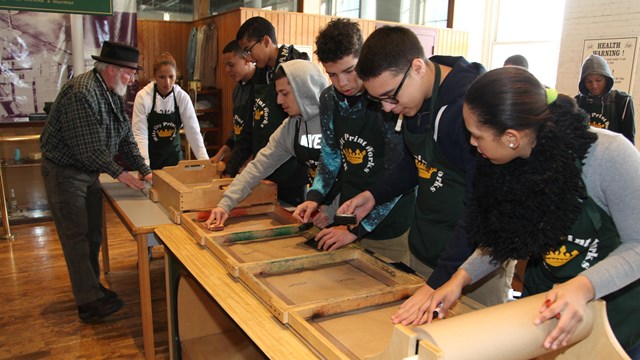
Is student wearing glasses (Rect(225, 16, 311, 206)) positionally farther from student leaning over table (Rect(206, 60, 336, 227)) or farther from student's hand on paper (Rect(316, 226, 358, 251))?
student's hand on paper (Rect(316, 226, 358, 251))

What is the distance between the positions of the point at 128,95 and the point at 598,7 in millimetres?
5549

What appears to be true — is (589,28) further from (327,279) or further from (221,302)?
(221,302)

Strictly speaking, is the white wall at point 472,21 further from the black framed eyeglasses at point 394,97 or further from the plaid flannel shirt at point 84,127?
the black framed eyeglasses at point 394,97

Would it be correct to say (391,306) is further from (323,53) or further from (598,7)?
(598,7)

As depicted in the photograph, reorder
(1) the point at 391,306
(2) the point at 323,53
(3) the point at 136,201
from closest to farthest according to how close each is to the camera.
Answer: (1) the point at 391,306 → (2) the point at 323,53 → (3) the point at 136,201

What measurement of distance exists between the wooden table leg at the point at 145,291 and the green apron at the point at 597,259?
1.74 metres

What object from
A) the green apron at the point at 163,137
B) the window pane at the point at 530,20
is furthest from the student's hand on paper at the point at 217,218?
the window pane at the point at 530,20

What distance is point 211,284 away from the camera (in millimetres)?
1688

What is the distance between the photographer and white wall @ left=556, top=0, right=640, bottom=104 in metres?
5.00

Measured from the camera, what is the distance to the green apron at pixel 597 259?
121 cm

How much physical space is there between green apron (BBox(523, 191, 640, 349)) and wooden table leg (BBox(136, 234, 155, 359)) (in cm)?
174

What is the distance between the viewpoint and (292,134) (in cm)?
241

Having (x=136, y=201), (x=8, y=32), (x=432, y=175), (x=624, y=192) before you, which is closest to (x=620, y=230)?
(x=624, y=192)

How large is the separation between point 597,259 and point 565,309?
0.30 meters
